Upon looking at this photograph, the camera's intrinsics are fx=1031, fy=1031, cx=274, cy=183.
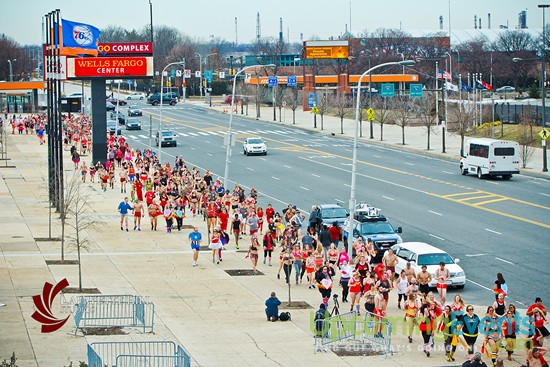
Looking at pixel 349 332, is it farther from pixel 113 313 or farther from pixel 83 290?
pixel 83 290

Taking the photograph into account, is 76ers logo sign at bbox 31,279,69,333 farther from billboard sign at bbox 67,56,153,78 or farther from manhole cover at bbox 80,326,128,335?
billboard sign at bbox 67,56,153,78

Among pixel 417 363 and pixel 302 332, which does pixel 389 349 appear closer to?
pixel 417 363

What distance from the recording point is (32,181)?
64.2 metres

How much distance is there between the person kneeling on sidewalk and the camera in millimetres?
26938

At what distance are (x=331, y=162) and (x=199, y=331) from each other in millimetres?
46268

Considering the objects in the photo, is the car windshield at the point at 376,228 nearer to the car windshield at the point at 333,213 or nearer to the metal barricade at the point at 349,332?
the car windshield at the point at 333,213

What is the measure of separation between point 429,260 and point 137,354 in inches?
475

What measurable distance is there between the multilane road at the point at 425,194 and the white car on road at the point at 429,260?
0.49 meters

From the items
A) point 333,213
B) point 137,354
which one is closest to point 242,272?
point 333,213

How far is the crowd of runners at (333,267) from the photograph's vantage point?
2333 centimetres

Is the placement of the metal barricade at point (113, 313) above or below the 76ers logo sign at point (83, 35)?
below

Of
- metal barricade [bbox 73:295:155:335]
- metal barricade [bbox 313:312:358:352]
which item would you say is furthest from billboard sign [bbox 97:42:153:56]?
metal barricade [bbox 313:312:358:352]

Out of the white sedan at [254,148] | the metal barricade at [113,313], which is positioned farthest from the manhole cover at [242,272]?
the white sedan at [254,148]

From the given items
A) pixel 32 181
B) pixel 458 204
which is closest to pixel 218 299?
pixel 458 204
